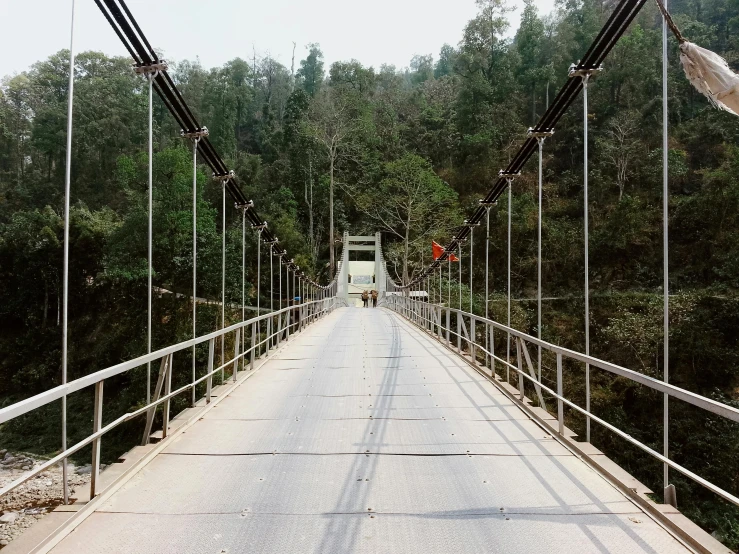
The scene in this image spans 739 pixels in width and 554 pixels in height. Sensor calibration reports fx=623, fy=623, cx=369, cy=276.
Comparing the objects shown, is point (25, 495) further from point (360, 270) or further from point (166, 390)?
point (360, 270)

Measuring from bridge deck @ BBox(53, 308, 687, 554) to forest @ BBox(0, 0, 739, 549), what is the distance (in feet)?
29.4

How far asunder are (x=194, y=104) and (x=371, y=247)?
26.9 metres

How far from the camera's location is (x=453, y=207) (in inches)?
1639

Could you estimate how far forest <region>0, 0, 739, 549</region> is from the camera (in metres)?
20.1

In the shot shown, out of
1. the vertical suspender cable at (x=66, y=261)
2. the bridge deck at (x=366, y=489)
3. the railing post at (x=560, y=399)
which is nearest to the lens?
the bridge deck at (x=366, y=489)

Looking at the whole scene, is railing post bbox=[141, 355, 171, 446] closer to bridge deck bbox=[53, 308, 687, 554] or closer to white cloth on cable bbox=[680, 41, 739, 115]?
bridge deck bbox=[53, 308, 687, 554]

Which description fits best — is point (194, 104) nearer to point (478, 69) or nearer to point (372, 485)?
point (478, 69)

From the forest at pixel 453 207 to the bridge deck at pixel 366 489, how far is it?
896 centimetres

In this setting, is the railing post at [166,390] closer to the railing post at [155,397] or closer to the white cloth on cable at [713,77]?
the railing post at [155,397]

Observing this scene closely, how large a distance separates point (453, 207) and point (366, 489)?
38816 millimetres

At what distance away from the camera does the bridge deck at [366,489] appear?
293 centimetres

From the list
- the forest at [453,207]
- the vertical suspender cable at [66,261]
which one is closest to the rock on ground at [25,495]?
the forest at [453,207]

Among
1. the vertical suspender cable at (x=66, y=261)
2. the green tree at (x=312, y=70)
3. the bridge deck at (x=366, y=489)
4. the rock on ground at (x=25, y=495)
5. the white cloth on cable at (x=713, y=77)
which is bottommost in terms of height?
the rock on ground at (x=25, y=495)

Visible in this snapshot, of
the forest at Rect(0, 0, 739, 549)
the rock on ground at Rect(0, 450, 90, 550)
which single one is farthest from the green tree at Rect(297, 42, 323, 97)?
the rock on ground at Rect(0, 450, 90, 550)
